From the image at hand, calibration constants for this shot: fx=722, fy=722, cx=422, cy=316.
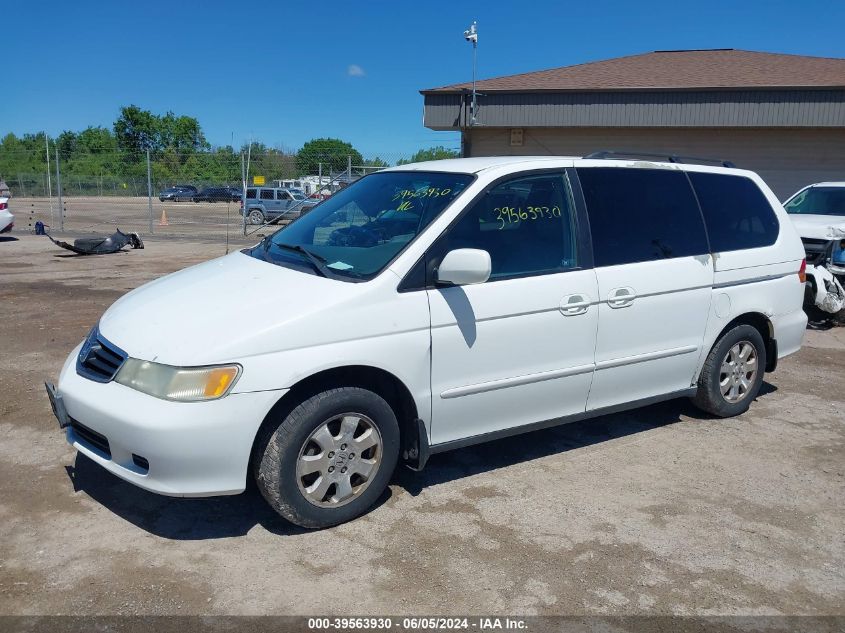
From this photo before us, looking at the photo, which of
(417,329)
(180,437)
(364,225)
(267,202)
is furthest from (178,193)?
(180,437)

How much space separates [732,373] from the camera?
538 centimetres

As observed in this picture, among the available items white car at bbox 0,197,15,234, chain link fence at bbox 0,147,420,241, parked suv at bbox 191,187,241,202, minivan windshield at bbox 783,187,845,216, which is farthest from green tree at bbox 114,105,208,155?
minivan windshield at bbox 783,187,845,216

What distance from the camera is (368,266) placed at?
3844 millimetres

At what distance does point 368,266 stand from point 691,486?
2.34m

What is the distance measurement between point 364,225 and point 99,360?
1650mm

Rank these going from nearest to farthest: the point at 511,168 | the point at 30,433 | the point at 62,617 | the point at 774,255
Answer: the point at 62,617 → the point at 511,168 → the point at 30,433 → the point at 774,255

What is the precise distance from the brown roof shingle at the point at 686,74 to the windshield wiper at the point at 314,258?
41.3ft

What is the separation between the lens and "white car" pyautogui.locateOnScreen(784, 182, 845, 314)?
8633 millimetres

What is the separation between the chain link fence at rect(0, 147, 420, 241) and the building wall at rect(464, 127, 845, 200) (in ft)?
17.1

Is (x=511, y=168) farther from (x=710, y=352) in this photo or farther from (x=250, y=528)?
(x=250, y=528)

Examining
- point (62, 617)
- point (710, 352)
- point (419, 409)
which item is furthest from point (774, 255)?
point (62, 617)

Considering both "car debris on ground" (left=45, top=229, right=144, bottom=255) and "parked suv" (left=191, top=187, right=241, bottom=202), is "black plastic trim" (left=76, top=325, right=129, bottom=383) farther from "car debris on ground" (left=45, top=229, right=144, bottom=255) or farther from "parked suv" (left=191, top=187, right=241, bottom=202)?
"parked suv" (left=191, top=187, right=241, bottom=202)

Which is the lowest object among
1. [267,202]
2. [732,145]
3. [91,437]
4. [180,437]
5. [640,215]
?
[91,437]

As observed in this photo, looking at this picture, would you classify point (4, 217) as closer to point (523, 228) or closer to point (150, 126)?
point (523, 228)
